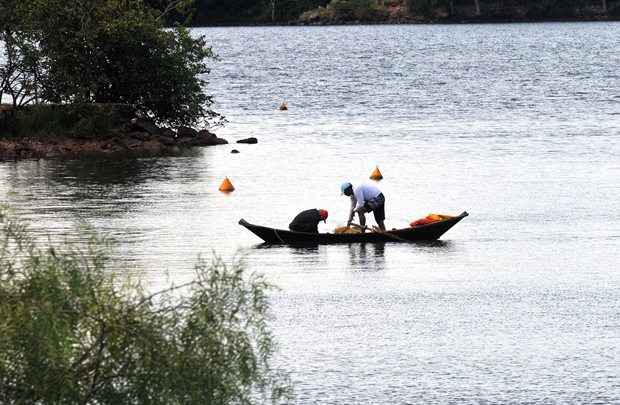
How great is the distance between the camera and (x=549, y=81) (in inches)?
4195

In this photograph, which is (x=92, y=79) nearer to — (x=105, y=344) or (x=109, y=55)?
(x=109, y=55)

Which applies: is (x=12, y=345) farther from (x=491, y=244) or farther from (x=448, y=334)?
(x=491, y=244)

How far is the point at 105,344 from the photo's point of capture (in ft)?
45.4

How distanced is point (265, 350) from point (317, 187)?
1206 inches

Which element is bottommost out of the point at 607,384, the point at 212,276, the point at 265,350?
the point at 607,384

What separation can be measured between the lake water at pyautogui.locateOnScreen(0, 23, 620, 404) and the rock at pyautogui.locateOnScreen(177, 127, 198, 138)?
2058 mm

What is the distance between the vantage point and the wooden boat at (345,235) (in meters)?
32.9

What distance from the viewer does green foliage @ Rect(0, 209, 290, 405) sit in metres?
13.5

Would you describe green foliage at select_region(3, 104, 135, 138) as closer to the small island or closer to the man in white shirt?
the small island

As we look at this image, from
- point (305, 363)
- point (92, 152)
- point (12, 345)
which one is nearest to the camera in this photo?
point (12, 345)

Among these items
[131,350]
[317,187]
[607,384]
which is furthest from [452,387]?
[317,187]

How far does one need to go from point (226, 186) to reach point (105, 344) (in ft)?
102

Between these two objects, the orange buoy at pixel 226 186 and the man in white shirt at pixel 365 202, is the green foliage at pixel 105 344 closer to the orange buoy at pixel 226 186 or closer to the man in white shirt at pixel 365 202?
the man in white shirt at pixel 365 202

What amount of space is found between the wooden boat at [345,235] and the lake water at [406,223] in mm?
345
